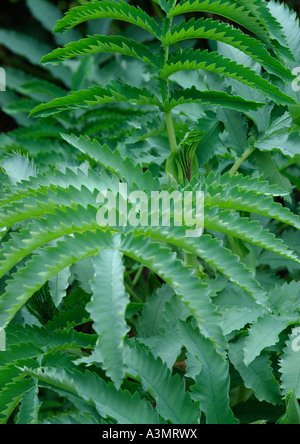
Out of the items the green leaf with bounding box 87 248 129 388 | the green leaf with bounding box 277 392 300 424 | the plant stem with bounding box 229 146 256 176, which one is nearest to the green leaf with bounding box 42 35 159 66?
the plant stem with bounding box 229 146 256 176

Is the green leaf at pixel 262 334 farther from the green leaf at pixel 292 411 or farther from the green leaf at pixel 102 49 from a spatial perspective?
the green leaf at pixel 102 49

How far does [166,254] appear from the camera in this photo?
1.54 ft

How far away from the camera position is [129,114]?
105cm

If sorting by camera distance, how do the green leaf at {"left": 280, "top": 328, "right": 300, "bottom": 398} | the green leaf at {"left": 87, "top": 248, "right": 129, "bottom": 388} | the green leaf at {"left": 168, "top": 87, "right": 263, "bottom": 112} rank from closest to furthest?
the green leaf at {"left": 87, "top": 248, "right": 129, "bottom": 388} → the green leaf at {"left": 280, "top": 328, "right": 300, "bottom": 398} → the green leaf at {"left": 168, "top": 87, "right": 263, "bottom": 112}

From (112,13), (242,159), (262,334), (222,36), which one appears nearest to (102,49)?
(112,13)

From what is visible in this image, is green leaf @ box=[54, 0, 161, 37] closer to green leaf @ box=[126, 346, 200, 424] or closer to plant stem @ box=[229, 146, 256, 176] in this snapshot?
plant stem @ box=[229, 146, 256, 176]

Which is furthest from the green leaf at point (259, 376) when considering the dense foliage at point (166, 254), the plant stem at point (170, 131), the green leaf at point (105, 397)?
the plant stem at point (170, 131)

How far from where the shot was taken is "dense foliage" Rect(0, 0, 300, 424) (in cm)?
47

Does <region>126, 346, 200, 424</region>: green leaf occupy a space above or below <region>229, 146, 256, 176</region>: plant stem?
below

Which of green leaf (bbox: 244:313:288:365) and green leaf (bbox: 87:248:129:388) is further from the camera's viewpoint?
green leaf (bbox: 244:313:288:365)

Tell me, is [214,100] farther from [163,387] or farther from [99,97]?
[163,387]
